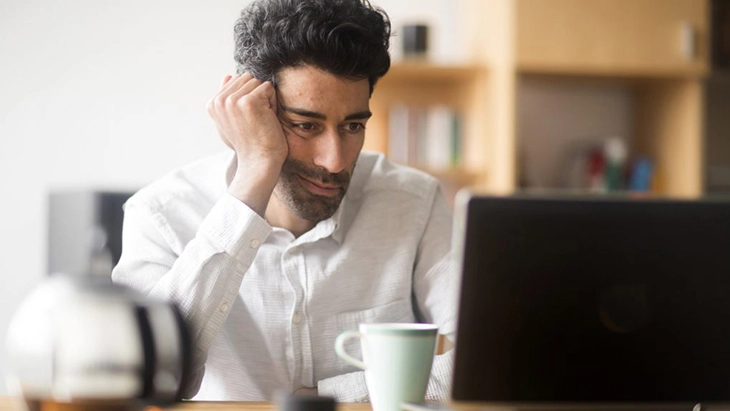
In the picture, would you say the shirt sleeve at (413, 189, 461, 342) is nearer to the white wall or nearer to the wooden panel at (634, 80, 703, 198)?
the white wall

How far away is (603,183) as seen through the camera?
12.2ft

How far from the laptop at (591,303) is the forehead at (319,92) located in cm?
77

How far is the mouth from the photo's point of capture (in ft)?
5.45

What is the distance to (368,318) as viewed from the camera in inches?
65.6

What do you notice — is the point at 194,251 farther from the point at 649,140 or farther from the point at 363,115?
the point at 649,140

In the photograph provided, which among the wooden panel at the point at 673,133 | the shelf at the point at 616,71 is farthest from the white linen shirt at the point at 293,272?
the wooden panel at the point at 673,133

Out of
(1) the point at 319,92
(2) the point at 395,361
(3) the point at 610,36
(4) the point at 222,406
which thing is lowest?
(4) the point at 222,406

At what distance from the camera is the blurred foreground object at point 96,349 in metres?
0.82

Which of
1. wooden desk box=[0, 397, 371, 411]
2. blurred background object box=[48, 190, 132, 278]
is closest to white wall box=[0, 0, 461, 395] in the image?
blurred background object box=[48, 190, 132, 278]

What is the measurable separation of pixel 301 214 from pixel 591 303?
0.84 meters

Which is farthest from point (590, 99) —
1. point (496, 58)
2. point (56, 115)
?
point (56, 115)

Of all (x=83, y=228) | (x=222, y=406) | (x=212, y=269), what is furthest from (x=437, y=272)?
(x=83, y=228)

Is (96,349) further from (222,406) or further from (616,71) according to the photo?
(616,71)

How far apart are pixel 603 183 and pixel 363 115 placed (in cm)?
225
